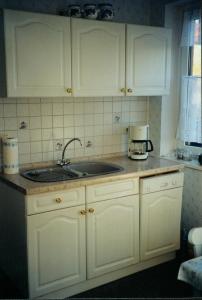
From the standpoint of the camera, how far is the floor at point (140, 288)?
2672mm

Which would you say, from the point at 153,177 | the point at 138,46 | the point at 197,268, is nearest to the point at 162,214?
the point at 153,177

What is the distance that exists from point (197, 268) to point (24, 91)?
5.20 ft

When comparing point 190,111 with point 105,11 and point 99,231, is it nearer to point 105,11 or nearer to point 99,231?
point 105,11

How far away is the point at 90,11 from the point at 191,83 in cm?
120

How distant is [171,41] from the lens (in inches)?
131

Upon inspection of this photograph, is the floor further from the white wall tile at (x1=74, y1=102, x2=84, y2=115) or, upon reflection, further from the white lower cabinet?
the white wall tile at (x1=74, y1=102, x2=84, y2=115)

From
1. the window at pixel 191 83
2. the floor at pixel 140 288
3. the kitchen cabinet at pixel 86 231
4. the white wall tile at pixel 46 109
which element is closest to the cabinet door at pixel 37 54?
the white wall tile at pixel 46 109

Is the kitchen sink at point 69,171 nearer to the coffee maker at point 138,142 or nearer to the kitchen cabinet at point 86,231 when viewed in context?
the kitchen cabinet at point 86,231

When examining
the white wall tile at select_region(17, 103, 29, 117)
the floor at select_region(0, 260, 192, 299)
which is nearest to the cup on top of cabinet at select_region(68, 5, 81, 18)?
the white wall tile at select_region(17, 103, 29, 117)

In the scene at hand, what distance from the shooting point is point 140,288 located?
277 cm

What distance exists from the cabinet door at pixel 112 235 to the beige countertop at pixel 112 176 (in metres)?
0.18

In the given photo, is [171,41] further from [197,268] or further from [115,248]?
[197,268]

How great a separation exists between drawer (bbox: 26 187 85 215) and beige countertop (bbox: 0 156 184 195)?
0.13ft

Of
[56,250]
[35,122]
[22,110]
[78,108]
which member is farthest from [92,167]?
[56,250]
